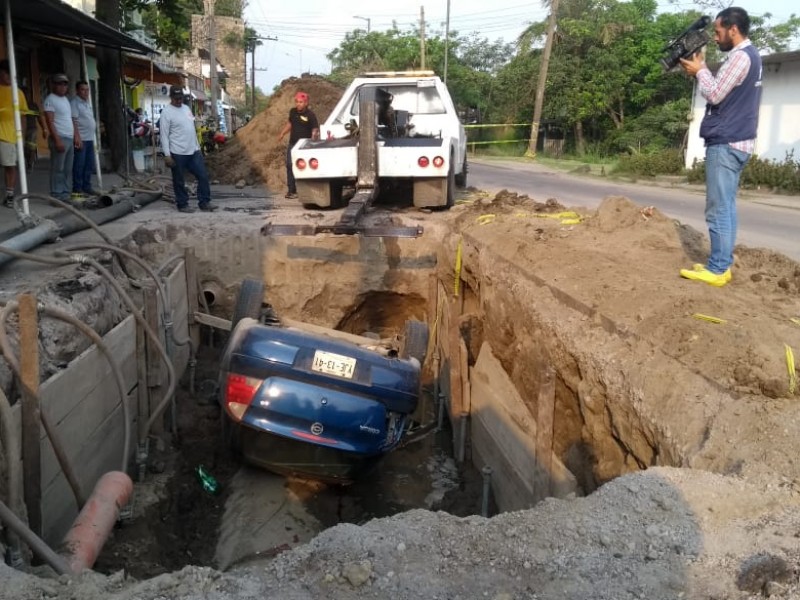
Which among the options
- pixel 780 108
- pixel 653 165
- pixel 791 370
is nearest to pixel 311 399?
pixel 791 370

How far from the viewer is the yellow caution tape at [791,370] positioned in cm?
351

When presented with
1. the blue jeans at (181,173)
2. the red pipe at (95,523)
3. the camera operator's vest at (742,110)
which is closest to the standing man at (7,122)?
the blue jeans at (181,173)

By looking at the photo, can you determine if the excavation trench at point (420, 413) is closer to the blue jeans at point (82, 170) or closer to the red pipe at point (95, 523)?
the red pipe at point (95, 523)

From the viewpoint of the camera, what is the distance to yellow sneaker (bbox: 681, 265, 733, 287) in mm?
5305

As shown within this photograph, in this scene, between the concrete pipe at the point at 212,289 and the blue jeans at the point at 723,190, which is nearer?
the blue jeans at the point at 723,190

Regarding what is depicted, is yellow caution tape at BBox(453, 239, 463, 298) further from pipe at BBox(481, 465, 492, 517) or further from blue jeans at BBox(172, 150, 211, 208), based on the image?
blue jeans at BBox(172, 150, 211, 208)

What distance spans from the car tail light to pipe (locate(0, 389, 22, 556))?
5.76 feet

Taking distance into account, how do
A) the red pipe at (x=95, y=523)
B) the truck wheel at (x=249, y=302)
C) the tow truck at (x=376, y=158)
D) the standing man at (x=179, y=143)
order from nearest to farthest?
the red pipe at (x=95, y=523), the truck wheel at (x=249, y=302), the tow truck at (x=376, y=158), the standing man at (x=179, y=143)

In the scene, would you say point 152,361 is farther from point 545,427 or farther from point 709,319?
point 709,319

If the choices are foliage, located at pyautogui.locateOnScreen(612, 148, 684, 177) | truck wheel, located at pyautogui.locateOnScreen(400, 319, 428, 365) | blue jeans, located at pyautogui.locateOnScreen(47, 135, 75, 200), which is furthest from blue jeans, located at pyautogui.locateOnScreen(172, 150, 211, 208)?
foliage, located at pyautogui.locateOnScreen(612, 148, 684, 177)

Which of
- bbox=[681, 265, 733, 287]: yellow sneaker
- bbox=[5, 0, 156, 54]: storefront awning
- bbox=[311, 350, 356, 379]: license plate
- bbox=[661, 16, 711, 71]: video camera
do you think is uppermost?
bbox=[5, 0, 156, 54]: storefront awning

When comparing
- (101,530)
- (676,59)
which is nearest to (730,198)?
(676,59)

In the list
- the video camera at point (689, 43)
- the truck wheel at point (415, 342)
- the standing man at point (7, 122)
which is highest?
the video camera at point (689, 43)

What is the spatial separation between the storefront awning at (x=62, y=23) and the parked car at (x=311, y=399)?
5.08 meters
